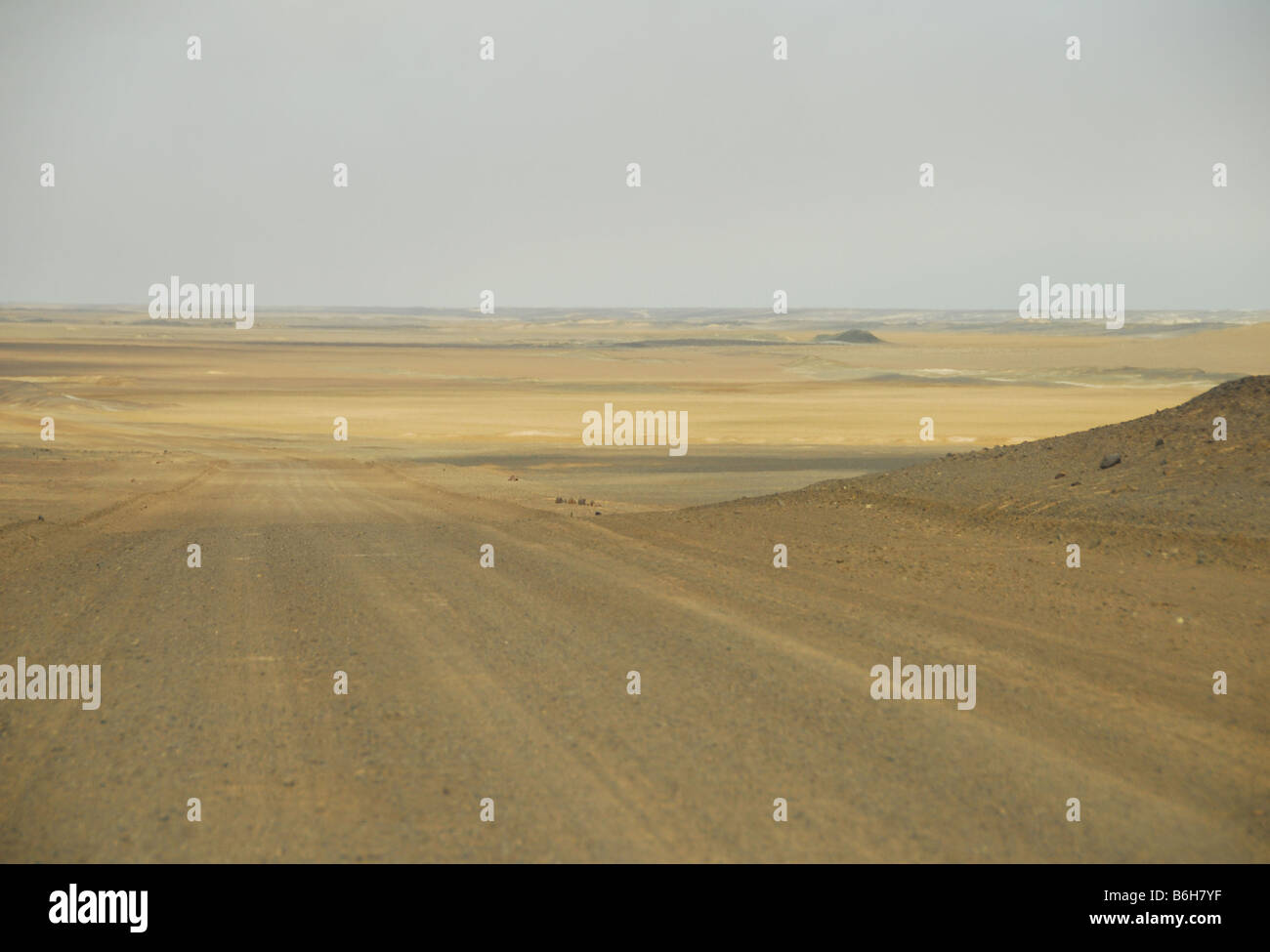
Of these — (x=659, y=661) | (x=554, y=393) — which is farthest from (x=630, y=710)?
(x=554, y=393)

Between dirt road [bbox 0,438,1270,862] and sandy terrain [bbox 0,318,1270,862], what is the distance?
35 millimetres

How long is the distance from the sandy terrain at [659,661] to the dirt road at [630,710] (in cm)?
3

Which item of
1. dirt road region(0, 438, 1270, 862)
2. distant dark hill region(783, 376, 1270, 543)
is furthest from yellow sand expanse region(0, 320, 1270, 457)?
dirt road region(0, 438, 1270, 862)

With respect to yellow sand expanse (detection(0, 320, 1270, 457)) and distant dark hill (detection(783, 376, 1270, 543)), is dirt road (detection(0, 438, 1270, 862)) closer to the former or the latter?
distant dark hill (detection(783, 376, 1270, 543))

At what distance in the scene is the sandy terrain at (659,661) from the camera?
586 cm

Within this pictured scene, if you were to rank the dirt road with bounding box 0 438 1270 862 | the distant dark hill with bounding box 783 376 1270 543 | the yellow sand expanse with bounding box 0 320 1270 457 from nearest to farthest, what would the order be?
the dirt road with bounding box 0 438 1270 862 → the distant dark hill with bounding box 783 376 1270 543 → the yellow sand expanse with bounding box 0 320 1270 457

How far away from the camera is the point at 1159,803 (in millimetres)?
6113

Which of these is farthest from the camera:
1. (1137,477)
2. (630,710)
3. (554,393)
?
(554,393)

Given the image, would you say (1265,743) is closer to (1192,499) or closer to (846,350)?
(1192,499)

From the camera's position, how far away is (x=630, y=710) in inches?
302

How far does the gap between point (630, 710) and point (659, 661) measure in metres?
1.30

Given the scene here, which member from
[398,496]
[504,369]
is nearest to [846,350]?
[504,369]

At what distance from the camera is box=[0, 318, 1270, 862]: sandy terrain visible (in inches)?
231

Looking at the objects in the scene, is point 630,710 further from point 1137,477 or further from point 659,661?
point 1137,477
